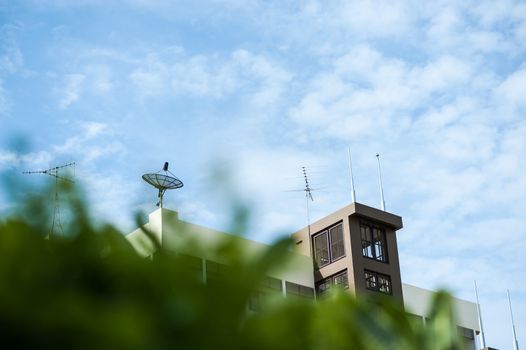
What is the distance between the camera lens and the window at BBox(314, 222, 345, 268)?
3691 cm

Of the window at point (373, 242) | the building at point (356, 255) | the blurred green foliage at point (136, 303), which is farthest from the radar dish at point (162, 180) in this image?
the blurred green foliage at point (136, 303)

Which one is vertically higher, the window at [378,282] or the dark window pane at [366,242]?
the dark window pane at [366,242]

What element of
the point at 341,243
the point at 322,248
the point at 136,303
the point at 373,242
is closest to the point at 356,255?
the point at 341,243

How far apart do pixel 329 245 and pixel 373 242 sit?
2018 mm

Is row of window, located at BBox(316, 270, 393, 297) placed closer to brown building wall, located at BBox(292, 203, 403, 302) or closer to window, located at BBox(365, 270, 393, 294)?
window, located at BBox(365, 270, 393, 294)

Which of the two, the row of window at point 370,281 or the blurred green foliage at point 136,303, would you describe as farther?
the row of window at point 370,281

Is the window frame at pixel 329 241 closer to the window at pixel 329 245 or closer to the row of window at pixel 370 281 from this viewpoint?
the window at pixel 329 245

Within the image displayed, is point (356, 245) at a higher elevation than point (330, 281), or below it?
higher

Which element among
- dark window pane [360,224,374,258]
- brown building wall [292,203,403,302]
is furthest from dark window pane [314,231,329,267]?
dark window pane [360,224,374,258]

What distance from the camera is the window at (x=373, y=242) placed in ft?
123

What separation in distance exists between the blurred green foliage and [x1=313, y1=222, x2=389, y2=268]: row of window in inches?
1380

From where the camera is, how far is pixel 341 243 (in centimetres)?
3691

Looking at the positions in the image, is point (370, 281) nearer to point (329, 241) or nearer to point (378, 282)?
point (378, 282)

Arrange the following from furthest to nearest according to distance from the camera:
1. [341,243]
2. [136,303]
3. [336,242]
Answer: [336,242] < [341,243] < [136,303]
